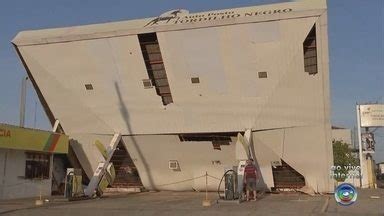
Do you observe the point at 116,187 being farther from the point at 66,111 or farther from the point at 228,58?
the point at 228,58

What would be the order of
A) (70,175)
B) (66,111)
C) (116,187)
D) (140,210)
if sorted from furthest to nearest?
1. (116,187)
2. (66,111)
3. (70,175)
4. (140,210)

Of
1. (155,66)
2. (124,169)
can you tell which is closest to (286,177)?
(155,66)

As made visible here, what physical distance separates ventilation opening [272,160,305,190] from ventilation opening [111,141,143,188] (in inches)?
325

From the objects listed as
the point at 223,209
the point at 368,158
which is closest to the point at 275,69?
the point at 223,209

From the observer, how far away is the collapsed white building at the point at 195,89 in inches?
902

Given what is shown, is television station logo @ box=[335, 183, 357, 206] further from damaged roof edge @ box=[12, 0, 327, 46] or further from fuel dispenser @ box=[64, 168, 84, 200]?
fuel dispenser @ box=[64, 168, 84, 200]

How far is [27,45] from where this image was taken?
26.2m

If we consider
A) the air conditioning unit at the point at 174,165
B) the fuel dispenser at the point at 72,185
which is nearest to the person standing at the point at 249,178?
the air conditioning unit at the point at 174,165

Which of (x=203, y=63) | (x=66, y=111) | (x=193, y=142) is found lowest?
(x=193, y=142)

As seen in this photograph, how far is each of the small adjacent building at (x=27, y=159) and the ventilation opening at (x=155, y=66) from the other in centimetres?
637

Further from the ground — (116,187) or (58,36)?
(58,36)

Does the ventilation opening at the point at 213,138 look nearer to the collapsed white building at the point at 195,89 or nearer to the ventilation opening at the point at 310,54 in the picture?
the collapsed white building at the point at 195,89

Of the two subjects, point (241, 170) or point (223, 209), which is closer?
point (223, 209)

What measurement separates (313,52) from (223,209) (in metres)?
10.7
